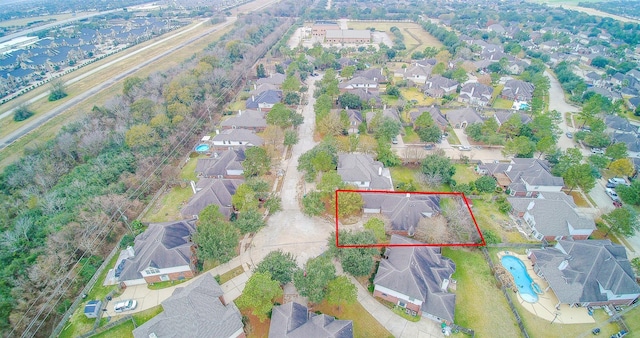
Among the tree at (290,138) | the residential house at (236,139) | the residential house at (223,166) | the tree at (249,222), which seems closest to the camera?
the tree at (249,222)

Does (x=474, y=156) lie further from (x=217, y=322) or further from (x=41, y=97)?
(x=41, y=97)

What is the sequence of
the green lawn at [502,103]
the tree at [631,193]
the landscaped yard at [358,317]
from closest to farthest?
1. the landscaped yard at [358,317]
2. the tree at [631,193]
3. the green lawn at [502,103]

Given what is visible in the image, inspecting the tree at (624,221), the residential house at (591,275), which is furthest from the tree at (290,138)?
the tree at (624,221)

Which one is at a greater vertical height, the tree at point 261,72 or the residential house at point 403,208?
the tree at point 261,72

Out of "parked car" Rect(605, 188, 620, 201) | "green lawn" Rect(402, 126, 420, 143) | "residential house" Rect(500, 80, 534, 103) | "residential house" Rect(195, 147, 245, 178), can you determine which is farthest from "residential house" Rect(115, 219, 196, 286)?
"residential house" Rect(500, 80, 534, 103)

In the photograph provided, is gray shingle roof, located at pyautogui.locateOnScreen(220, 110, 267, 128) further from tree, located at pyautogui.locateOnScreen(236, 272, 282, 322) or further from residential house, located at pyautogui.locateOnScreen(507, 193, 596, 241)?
residential house, located at pyautogui.locateOnScreen(507, 193, 596, 241)

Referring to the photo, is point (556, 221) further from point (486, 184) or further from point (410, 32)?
point (410, 32)

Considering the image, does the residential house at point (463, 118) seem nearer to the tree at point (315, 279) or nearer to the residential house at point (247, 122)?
the residential house at point (247, 122)

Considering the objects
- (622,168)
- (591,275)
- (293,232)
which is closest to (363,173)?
(293,232)
